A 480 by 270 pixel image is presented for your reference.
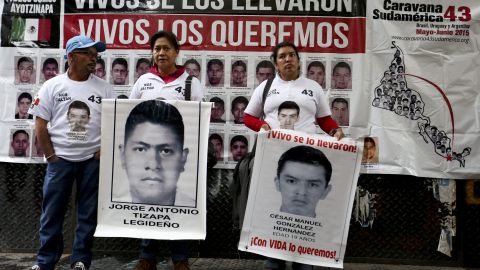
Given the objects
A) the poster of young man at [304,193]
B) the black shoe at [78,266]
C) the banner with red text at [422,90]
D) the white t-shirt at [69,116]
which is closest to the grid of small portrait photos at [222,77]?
the banner with red text at [422,90]

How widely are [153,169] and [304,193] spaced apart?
1140 millimetres

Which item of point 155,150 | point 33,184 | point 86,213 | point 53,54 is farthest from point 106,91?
point 33,184

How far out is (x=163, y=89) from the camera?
4.15 m

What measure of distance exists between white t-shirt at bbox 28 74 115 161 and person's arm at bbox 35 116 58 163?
33 mm

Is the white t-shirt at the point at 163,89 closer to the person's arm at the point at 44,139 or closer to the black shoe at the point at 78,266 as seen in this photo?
the person's arm at the point at 44,139

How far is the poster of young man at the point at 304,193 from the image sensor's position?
12.8 feet

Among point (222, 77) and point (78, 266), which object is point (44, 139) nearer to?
point (78, 266)

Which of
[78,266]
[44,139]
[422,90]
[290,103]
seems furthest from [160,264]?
[422,90]

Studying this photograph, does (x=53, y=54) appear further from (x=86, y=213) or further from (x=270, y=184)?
(x=270, y=184)

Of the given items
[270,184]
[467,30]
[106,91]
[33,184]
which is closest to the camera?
[270,184]

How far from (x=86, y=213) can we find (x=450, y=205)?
130 inches

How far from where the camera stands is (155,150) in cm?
405

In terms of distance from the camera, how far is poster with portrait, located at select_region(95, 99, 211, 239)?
13.2ft

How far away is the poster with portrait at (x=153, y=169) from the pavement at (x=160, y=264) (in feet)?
3.27
